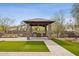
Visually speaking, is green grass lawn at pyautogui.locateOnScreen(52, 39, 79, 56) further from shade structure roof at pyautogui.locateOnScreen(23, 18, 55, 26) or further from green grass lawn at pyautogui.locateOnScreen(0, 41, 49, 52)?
shade structure roof at pyautogui.locateOnScreen(23, 18, 55, 26)

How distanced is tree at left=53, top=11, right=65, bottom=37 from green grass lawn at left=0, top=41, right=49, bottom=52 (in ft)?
2.74

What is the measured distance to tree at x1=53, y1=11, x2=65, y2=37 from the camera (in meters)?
7.88

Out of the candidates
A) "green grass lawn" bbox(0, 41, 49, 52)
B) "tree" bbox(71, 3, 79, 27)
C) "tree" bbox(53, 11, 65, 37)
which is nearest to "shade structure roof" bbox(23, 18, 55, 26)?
"tree" bbox(53, 11, 65, 37)

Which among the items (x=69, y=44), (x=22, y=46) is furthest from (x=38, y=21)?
(x=69, y=44)

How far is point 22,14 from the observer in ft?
25.9

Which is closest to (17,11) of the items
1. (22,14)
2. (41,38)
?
(22,14)

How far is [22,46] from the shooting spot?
7699mm

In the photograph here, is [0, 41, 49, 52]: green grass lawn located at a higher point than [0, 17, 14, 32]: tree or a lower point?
lower

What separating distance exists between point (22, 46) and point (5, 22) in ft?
3.70

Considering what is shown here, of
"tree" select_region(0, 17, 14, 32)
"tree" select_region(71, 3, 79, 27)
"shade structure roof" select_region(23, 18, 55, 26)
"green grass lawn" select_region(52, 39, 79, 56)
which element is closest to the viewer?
"green grass lawn" select_region(52, 39, 79, 56)

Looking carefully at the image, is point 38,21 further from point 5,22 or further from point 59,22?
point 5,22

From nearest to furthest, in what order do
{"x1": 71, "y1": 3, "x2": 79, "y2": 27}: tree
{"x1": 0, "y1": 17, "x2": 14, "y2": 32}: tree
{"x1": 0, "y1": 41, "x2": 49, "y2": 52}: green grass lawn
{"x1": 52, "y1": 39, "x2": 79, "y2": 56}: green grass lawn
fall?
{"x1": 0, "y1": 41, "x2": 49, "y2": 52}: green grass lawn → {"x1": 52, "y1": 39, "x2": 79, "y2": 56}: green grass lawn → {"x1": 71, "y1": 3, "x2": 79, "y2": 27}: tree → {"x1": 0, "y1": 17, "x2": 14, "y2": 32}: tree

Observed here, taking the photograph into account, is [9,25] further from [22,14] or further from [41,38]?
[41,38]

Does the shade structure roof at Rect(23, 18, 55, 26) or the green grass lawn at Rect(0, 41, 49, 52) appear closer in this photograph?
the green grass lawn at Rect(0, 41, 49, 52)
